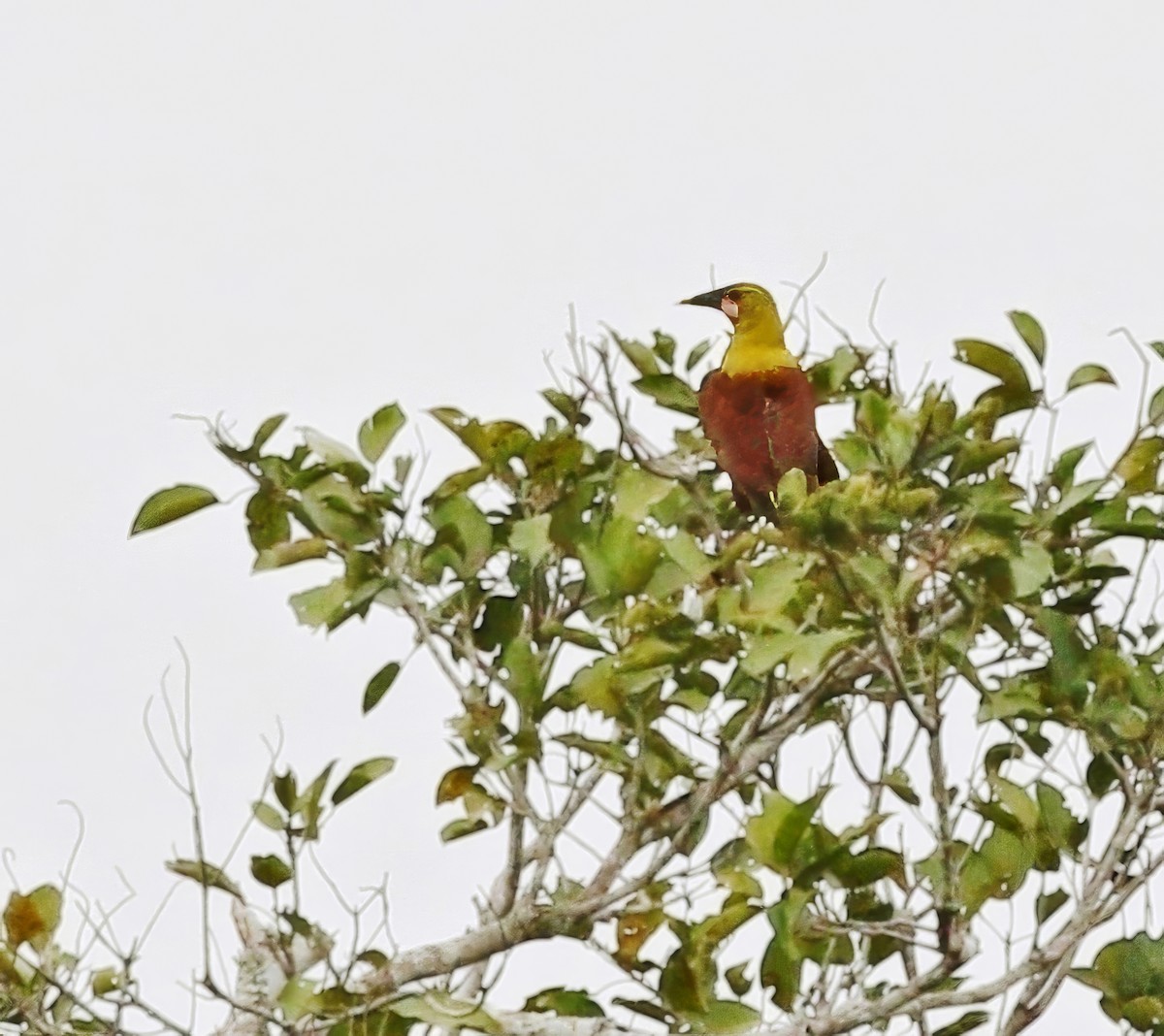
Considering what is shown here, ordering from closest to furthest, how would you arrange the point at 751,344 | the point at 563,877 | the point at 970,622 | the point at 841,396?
the point at 970,622
the point at 563,877
the point at 841,396
the point at 751,344

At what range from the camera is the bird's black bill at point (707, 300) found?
6.63 feet

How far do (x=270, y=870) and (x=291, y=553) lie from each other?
32 cm

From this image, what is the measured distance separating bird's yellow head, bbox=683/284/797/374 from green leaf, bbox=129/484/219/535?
0.66 metres

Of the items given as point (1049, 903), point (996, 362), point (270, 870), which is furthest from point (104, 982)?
point (996, 362)

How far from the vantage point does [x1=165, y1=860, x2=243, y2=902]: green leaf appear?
5.04ft

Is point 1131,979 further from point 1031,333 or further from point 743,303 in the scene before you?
point 743,303

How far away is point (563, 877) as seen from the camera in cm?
155

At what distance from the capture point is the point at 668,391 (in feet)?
5.55

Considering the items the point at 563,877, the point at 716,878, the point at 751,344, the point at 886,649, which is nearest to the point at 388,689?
the point at 563,877

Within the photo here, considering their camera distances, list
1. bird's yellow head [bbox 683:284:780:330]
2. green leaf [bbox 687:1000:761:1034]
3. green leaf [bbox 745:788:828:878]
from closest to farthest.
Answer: green leaf [bbox 745:788:828:878]
green leaf [bbox 687:1000:761:1034]
bird's yellow head [bbox 683:284:780:330]

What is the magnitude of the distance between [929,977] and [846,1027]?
0.11 m

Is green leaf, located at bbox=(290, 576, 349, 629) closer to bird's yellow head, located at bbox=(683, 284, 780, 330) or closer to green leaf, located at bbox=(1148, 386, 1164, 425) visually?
bird's yellow head, located at bbox=(683, 284, 780, 330)

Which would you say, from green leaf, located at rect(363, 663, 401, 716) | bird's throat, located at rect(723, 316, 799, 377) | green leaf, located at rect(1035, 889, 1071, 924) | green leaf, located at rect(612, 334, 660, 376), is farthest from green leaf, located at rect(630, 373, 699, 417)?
green leaf, located at rect(1035, 889, 1071, 924)

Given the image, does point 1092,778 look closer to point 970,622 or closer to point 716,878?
point 970,622
